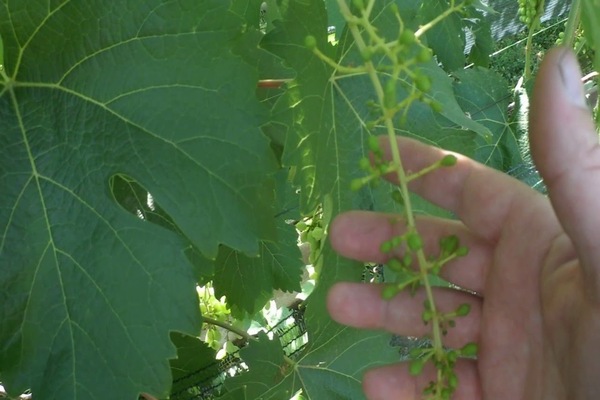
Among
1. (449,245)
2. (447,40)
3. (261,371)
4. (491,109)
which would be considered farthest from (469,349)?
(491,109)

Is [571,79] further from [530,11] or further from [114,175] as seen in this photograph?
[530,11]

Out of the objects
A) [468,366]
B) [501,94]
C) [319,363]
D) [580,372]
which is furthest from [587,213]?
[501,94]

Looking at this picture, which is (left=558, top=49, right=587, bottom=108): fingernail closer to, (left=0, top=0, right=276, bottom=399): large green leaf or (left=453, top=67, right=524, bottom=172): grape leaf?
(left=0, top=0, right=276, bottom=399): large green leaf

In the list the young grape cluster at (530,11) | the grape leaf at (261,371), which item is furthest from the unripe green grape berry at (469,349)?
the young grape cluster at (530,11)

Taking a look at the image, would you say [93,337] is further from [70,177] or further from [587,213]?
[587,213]

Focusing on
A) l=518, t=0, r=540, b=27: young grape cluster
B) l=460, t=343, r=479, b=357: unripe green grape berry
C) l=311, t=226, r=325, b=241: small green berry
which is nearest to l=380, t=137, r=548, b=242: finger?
l=460, t=343, r=479, b=357: unripe green grape berry

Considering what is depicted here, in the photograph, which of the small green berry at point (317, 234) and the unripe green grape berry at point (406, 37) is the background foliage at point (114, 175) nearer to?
the unripe green grape berry at point (406, 37)
